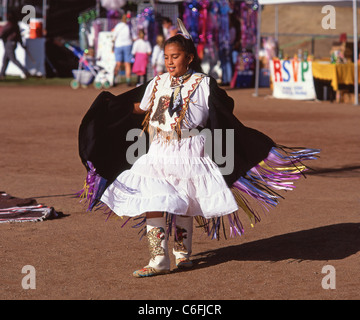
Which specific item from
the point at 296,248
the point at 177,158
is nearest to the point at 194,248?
the point at 296,248

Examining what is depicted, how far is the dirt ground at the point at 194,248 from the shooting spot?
17.0 ft

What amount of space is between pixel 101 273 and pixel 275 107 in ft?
46.8

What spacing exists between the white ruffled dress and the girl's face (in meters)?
0.10

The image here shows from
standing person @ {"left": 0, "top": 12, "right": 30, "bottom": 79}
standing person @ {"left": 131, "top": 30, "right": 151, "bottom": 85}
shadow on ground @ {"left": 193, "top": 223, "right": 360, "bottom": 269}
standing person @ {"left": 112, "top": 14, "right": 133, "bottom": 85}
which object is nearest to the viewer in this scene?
shadow on ground @ {"left": 193, "top": 223, "right": 360, "bottom": 269}

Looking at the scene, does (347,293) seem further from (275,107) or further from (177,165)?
(275,107)

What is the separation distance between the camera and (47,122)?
1577 centimetres

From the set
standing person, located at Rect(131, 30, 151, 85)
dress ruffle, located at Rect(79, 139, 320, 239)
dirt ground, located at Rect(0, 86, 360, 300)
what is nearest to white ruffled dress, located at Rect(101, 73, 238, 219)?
dress ruffle, located at Rect(79, 139, 320, 239)

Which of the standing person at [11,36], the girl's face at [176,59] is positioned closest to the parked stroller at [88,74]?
the standing person at [11,36]

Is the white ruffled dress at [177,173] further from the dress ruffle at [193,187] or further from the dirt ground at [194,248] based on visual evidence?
the dirt ground at [194,248]

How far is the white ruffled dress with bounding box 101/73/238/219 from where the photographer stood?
5516 mm

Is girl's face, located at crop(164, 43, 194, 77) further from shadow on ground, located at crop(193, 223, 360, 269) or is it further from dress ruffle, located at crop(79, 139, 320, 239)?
shadow on ground, located at crop(193, 223, 360, 269)

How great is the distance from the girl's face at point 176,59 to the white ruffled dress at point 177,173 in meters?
0.10

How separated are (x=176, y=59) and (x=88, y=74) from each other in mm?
20177

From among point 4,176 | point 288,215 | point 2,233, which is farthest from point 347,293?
point 4,176
